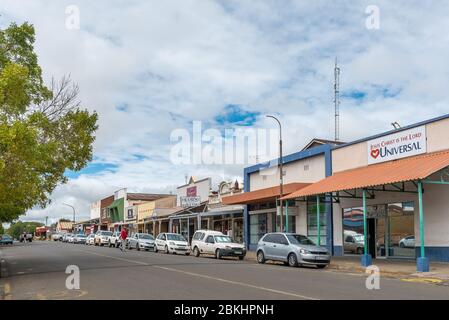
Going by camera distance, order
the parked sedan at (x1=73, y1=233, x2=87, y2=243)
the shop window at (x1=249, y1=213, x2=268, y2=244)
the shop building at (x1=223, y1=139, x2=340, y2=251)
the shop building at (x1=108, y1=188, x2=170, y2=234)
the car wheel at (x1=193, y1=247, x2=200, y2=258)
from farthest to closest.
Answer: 1. the shop building at (x1=108, y1=188, x2=170, y2=234)
2. the parked sedan at (x1=73, y1=233, x2=87, y2=243)
3. the shop window at (x1=249, y1=213, x2=268, y2=244)
4. the car wheel at (x1=193, y1=247, x2=200, y2=258)
5. the shop building at (x1=223, y1=139, x2=340, y2=251)

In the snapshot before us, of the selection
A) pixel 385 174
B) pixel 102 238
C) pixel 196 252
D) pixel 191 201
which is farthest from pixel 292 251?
pixel 102 238

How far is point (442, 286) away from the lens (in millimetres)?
→ 16172

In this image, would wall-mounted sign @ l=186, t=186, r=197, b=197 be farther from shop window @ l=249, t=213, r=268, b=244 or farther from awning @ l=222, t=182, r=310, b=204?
awning @ l=222, t=182, r=310, b=204

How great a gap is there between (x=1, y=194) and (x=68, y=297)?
326 inches

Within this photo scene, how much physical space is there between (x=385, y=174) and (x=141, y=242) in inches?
913

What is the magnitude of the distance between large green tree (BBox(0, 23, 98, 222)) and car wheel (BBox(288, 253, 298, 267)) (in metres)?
10.1

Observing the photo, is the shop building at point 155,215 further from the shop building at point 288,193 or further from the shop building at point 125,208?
the shop building at point 288,193

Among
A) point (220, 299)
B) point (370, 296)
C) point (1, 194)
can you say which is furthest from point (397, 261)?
point (1, 194)

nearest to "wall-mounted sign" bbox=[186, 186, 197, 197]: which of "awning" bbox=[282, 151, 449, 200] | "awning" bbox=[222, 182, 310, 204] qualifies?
"awning" bbox=[222, 182, 310, 204]

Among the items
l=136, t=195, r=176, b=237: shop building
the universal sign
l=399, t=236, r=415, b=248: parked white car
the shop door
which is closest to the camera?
the universal sign

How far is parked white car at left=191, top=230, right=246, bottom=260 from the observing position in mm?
30297

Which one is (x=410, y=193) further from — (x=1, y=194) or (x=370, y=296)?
(x=1, y=194)

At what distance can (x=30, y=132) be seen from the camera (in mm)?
16609

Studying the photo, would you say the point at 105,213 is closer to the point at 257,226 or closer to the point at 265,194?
the point at 257,226
